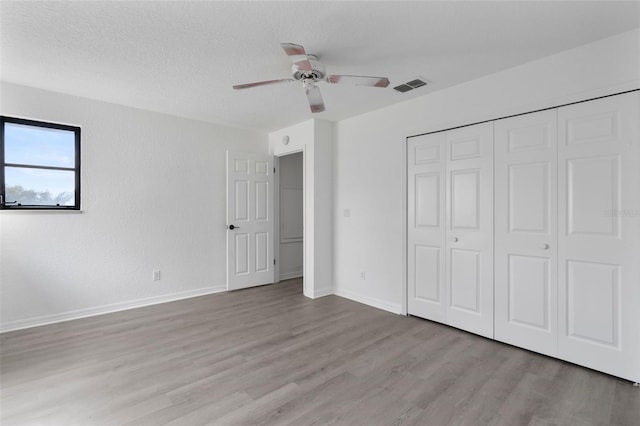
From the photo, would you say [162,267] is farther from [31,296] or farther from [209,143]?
[209,143]

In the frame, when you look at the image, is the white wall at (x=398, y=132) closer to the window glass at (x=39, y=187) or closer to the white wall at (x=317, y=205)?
the white wall at (x=317, y=205)

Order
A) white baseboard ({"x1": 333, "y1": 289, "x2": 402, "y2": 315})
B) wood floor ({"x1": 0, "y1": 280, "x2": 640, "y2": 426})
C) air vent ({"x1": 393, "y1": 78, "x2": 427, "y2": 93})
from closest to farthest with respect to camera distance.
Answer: wood floor ({"x1": 0, "y1": 280, "x2": 640, "y2": 426}) < air vent ({"x1": 393, "y1": 78, "x2": 427, "y2": 93}) < white baseboard ({"x1": 333, "y1": 289, "x2": 402, "y2": 315})

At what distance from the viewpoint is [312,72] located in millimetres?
2422

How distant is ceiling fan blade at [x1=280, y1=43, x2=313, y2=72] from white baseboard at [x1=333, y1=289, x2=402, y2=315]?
2.85 m

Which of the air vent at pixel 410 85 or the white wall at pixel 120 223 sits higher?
the air vent at pixel 410 85

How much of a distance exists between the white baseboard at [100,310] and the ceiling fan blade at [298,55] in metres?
3.51

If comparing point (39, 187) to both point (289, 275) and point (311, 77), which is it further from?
point (289, 275)

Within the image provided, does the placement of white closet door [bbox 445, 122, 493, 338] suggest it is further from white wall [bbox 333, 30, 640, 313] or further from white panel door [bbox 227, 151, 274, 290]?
white panel door [bbox 227, 151, 274, 290]

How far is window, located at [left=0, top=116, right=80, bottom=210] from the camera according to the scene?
319 cm

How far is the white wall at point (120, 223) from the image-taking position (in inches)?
129

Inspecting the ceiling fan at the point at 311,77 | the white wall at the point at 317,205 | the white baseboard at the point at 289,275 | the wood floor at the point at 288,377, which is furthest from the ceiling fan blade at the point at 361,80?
the white baseboard at the point at 289,275

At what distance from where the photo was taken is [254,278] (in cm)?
492

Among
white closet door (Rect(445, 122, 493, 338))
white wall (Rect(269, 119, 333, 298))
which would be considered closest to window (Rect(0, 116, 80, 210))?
white wall (Rect(269, 119, 333, 298))

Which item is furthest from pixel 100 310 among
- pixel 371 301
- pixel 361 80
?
pixel 361 80
